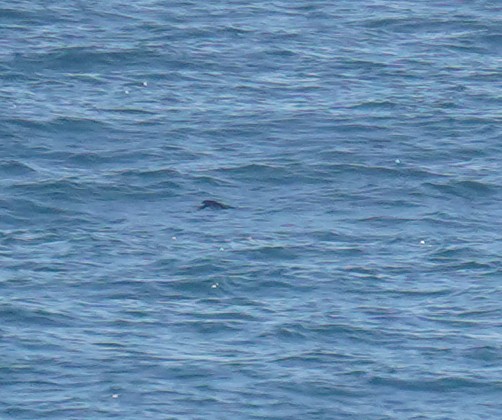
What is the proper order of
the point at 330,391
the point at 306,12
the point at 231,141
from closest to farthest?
the point at 330,391 < the point at 231,141 < the point at 306,12

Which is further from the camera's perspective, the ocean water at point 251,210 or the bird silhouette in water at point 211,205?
the bird silhouette in water at point 211,205

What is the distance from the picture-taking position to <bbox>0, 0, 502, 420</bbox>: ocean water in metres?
35.2

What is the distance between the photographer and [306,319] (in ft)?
125

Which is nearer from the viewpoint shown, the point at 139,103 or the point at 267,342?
the point at 267,342

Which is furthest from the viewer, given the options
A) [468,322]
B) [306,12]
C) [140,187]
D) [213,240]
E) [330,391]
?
[306,12]

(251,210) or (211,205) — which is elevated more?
(211,205)

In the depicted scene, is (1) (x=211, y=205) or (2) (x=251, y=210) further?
(2) (x=251, y=210)

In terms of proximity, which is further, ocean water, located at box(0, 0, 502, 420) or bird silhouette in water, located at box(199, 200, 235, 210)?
bird silhouette in water, located at box(199, 200, 235, 210)

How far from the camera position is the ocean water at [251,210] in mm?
35188

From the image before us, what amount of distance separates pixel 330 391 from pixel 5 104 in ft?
67.6

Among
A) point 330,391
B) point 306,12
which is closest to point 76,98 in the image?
point 306,12

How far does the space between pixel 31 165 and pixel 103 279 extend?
8.63 meters

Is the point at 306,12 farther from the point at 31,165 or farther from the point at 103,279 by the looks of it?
the point at 103,279

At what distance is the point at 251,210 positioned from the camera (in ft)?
148
